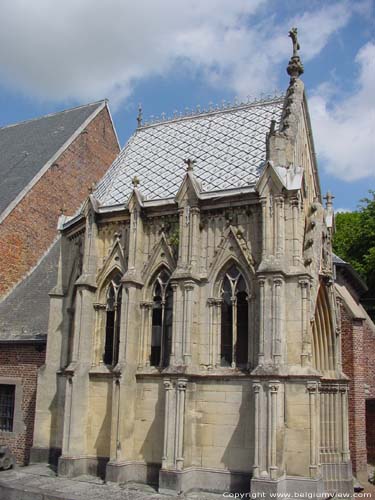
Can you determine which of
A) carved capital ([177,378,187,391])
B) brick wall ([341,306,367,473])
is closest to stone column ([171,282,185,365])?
carved capital ([177,378,187,391])

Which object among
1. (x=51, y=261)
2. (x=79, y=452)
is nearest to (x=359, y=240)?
(x=51, y=261)

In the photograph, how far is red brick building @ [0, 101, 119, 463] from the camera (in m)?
17.4

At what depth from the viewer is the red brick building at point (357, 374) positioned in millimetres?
17984

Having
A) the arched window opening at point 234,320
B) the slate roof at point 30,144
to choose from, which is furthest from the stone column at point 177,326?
the slate roof at point 30,144

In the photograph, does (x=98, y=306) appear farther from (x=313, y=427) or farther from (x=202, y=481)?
(x=313, y=427)

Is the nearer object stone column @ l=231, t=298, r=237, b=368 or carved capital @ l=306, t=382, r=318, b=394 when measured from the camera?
carved capital @ l=306, t=382, r=318, b=394

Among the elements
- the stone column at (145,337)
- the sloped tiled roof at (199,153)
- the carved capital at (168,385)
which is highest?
the sloped tiled roof at (199,153)

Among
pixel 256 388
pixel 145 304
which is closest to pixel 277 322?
pixel 256 388

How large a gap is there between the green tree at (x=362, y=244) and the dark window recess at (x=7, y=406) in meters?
19.2

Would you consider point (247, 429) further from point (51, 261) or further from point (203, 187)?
point (51, 261)

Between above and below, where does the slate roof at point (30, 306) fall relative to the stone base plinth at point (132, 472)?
above

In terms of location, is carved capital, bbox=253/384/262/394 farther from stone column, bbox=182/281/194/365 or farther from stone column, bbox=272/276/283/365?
stone column, bbox=182/281/194/365

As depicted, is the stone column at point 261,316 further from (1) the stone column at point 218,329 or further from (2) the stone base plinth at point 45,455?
(2) the stone base plinth at point 45,455

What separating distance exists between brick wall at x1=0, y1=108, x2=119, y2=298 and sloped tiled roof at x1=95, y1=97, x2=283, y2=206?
16.8ft
